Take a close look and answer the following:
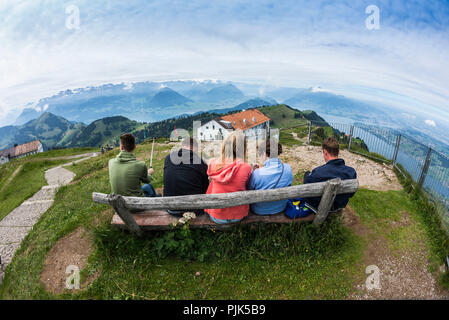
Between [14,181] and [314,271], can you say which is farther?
[14,181]

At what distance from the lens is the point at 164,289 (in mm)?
3646

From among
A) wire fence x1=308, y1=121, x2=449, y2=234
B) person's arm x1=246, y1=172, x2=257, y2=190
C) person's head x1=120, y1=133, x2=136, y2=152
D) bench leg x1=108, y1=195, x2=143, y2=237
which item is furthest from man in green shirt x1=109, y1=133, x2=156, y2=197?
wire fence x1=308, y1=121, x2=449, y2=234

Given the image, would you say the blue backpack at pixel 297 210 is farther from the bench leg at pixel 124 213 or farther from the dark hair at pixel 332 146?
the bench leg at pixel 124 213

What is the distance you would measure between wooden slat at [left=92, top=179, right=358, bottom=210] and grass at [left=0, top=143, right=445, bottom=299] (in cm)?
86

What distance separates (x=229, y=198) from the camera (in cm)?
352

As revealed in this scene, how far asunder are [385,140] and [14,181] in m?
25.6

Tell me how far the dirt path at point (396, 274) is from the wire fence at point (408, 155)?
60.8 inches

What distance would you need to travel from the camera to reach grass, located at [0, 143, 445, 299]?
11.9 ft

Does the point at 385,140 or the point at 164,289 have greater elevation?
the point at 385,140

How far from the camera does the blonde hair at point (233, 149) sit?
372 centimetres

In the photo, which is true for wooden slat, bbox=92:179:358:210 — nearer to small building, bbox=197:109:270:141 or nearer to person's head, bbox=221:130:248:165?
person's head, bbox=221:130:248:165
